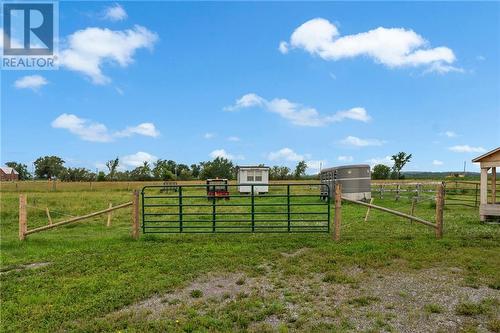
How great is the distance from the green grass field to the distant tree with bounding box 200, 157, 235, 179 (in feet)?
173

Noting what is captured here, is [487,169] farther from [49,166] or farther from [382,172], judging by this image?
[49,166]

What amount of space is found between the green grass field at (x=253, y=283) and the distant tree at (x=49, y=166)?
8013 centimetres

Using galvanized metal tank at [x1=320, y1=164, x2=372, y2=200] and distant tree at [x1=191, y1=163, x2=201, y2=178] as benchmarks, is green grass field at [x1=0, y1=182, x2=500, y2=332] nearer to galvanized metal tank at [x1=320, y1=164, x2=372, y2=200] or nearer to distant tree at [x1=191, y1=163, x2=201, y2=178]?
galvanized metal tank at [x1=320, y1=164, x2=372, y2=200]

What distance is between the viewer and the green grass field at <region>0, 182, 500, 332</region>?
408 centimetres

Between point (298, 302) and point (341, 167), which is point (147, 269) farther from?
point (341, 167)

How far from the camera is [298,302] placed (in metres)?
4.64

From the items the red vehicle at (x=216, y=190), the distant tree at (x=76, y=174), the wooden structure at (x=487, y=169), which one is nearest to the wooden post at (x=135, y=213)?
the red vehicle at (x=216, y=190)

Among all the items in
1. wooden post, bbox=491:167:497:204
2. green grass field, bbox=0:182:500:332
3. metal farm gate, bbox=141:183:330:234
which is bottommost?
green grass field, bbox=0:182:500:332

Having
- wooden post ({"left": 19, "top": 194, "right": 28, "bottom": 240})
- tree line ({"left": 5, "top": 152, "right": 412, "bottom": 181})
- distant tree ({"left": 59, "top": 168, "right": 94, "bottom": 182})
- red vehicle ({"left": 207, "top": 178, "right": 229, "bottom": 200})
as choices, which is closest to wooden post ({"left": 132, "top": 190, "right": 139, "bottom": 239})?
red vehicle ({"left": 207, "top": 178, "right": 229, "bottom": 200})

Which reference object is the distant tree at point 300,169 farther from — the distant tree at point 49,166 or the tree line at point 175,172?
the distant tree at point 49,166

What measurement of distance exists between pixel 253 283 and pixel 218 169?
58.8 m

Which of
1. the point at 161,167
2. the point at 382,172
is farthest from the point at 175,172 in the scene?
the point at 382,172

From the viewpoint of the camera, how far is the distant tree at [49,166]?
8031cm

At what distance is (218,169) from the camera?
6394 centimetres
